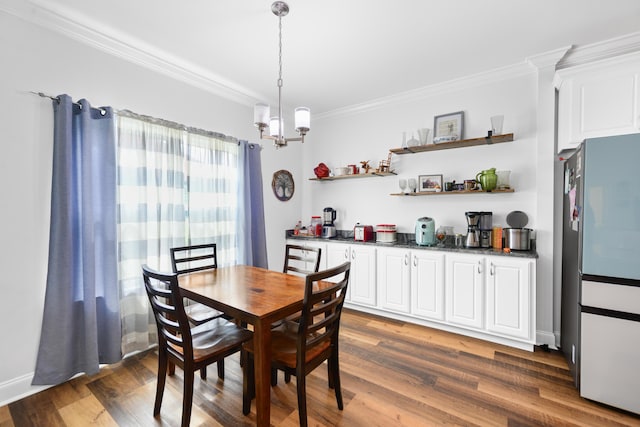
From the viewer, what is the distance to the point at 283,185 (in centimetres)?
407

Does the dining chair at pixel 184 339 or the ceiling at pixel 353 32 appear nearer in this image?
the dining chair at pixel 184 339

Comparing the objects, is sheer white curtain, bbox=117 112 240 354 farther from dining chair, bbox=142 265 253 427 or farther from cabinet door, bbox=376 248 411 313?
cabinet door, bbox=376 248 411 313

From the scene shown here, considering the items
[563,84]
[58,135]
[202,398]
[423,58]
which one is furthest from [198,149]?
[563,84]

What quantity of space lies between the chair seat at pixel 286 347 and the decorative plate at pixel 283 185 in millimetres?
2270

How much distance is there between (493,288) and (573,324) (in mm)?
614

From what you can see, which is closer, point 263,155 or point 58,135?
point 58,135

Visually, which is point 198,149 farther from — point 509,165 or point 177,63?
point 509,165

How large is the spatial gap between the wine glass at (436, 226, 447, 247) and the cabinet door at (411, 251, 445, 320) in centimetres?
24

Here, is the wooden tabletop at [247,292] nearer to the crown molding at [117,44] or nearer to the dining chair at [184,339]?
the dining chair at [184,339]

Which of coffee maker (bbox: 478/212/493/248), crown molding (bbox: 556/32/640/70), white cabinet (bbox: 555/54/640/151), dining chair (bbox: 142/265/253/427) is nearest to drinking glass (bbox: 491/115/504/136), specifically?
white cabinet (bbox: 555/54/640/151)

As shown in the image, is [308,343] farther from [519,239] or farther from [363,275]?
[519,239]

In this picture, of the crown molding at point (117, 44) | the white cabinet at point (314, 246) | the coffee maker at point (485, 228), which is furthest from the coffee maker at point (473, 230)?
the crown molding at point (117, 44)

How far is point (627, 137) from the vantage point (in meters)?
1.75

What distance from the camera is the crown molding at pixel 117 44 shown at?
1944mm
